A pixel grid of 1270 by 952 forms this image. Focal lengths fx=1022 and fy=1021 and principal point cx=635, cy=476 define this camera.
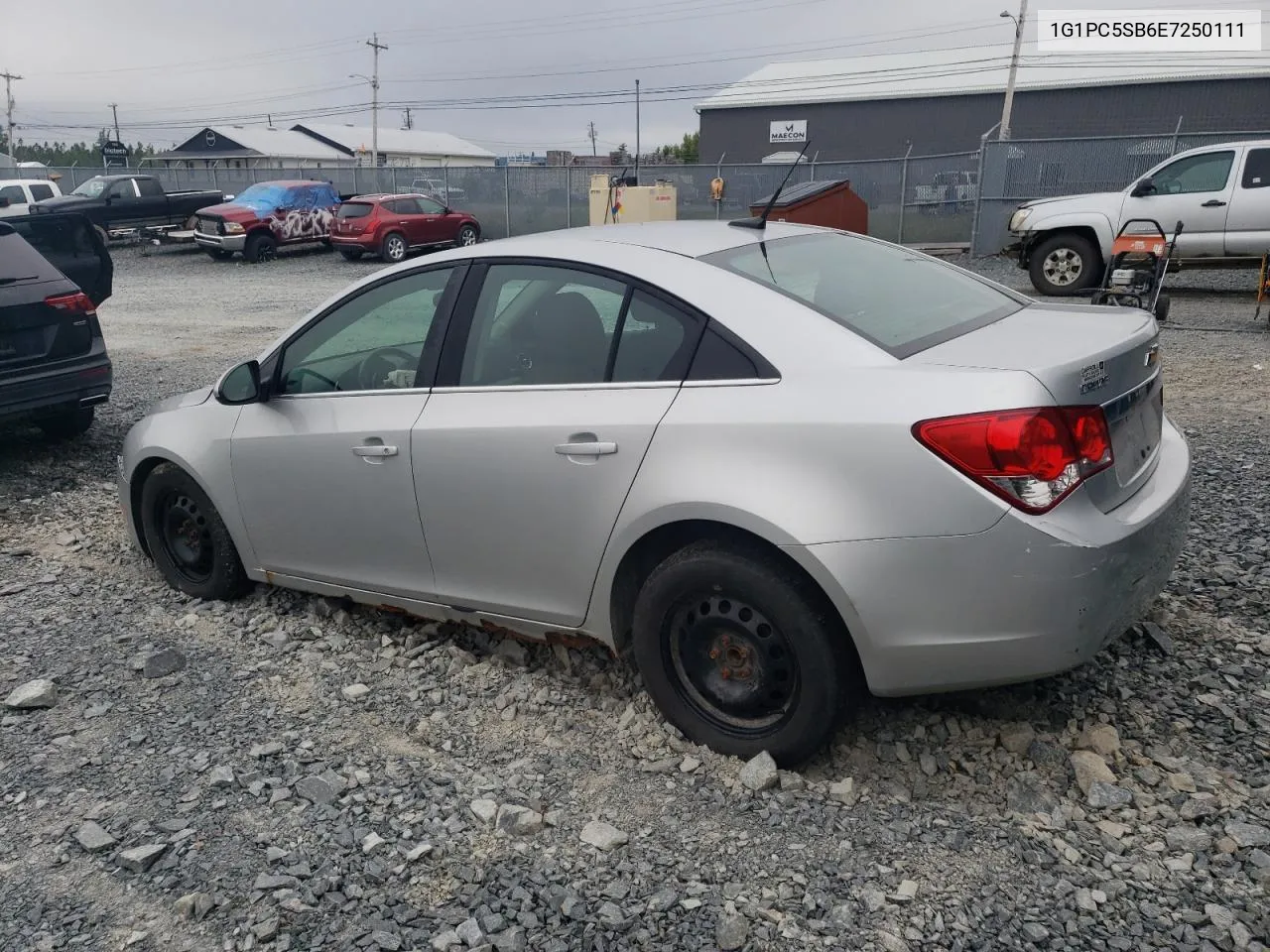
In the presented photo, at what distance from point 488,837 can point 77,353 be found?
540 cm

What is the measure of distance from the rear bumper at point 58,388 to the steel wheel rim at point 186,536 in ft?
7.91

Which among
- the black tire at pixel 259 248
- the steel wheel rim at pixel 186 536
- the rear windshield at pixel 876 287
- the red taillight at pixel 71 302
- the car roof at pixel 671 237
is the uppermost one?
the car roof at pixel 671 237

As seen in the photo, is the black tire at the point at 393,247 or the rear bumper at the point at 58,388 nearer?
the rear bumper at the point at 58,388

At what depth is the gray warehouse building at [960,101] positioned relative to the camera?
3719 centimetres

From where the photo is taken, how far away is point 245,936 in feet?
8.31

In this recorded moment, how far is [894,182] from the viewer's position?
22.2 metres

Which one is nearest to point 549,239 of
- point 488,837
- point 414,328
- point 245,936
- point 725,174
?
point 414,328

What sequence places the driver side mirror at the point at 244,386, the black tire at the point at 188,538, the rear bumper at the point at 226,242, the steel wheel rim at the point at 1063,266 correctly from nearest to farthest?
1. the driver side mirror at the point at 244,386
2. the black tire at the point at 188,538
3. the steel wheel rim at the point at 1063,266
4. the rear bumper at the point at 226,242

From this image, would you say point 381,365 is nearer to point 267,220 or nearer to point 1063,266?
point 1063,266

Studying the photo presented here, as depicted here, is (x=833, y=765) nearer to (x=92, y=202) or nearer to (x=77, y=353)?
(x=77, y=353)

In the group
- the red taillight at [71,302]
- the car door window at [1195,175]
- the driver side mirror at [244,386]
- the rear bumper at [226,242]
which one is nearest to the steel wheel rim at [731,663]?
the driver side mirror at [244,386]

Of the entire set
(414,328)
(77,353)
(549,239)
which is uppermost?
(549,239)

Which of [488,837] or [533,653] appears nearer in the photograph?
[488,837]

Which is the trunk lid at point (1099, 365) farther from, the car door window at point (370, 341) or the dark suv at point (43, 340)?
the dark suv at point (43, 340)
